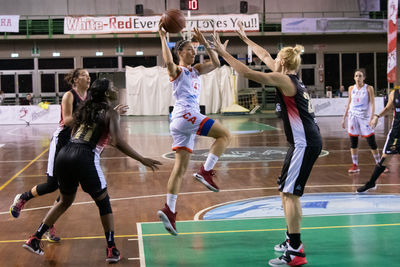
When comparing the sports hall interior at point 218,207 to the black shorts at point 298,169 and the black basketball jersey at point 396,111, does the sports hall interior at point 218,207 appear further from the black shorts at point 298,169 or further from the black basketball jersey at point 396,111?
the black shorts at point 298,169

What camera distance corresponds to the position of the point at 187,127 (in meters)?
5.62

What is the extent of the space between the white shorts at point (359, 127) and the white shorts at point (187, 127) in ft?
16.4

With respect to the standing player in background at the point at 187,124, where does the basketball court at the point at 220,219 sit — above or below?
below

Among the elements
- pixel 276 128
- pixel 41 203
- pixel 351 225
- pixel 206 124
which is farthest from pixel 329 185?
pixel 276 128

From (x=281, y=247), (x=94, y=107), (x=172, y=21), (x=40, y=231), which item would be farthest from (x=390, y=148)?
(x=40, y=231)

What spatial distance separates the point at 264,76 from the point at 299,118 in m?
0.61

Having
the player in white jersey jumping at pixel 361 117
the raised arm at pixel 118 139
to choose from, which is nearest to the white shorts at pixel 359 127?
the player in white jersey jumping at pixel 361 117

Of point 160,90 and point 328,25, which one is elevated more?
point 328,25

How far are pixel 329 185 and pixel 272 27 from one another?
77.8 feet

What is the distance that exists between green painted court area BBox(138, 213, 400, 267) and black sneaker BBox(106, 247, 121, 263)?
0.25m

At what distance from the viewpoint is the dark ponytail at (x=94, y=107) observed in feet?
15.2

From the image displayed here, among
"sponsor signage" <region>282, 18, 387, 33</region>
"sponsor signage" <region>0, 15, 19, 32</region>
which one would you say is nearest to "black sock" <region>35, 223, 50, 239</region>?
"sponsor signage" <region>0, 15, 19, 32</region>

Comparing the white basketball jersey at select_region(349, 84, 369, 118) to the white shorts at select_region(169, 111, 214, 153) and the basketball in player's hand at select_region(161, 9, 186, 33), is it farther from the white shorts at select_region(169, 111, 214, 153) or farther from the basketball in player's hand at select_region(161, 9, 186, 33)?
the white shorts at select_region(169, 111, 214, 153)

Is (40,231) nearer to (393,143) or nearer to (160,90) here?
(393,143)
